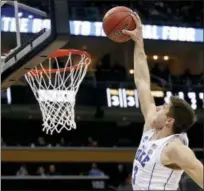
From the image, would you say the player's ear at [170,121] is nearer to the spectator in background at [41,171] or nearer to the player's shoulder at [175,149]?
the player's shoulder at [175,149]

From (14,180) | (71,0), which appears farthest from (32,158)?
(71,0)

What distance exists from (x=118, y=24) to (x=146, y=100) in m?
0.64

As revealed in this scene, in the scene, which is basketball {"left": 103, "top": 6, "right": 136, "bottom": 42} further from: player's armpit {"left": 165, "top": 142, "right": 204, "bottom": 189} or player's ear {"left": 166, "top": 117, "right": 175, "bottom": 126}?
player's armpit {"left": 165, "top": 142, "right": 204, "bottom": 189}

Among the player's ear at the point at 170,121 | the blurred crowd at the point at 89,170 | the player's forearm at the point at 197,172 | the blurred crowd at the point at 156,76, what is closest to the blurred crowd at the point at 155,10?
the blurred crowd at the point at 156,76

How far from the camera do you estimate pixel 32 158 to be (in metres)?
16.9

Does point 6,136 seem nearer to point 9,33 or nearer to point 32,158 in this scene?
point 32,158

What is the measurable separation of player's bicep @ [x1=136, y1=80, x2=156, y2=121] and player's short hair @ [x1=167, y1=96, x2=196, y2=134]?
370 millimetres

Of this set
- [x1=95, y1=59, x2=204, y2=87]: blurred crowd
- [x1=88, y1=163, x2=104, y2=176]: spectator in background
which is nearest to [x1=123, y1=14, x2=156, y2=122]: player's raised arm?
[x1=88, y1=163, x2=104, y2=176]: spectator in background

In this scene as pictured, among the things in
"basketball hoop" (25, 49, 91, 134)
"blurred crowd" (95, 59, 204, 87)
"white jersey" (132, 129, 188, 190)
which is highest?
"white jersey" (132, 129, 188, 190)

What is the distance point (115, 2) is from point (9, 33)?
3839mm

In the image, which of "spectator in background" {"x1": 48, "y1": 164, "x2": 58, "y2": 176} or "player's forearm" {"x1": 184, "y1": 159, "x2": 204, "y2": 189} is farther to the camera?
"spectator in background" {"x1": 48, "y1": 164, "x2": 58, "y2": 176}

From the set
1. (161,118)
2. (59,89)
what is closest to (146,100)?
(161,118)

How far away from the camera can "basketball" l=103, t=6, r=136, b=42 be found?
14.5 feet

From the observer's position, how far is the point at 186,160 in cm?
319
